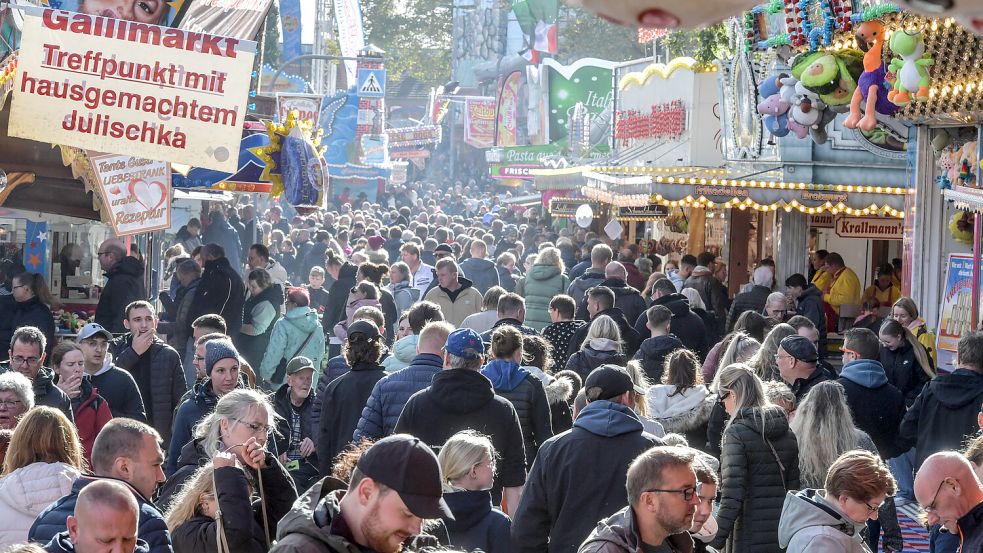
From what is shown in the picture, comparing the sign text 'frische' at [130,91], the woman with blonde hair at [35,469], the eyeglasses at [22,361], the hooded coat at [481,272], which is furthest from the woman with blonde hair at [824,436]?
the hooded coat at [481,272]

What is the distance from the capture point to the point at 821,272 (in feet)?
57.1

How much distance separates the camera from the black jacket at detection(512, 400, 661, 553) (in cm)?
578

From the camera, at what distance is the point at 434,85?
85688 millimetres

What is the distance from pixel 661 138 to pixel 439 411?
2133 centimetres

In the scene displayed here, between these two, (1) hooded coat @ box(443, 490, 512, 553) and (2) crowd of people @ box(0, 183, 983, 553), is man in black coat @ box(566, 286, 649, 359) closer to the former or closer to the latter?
(2) crowd of people @ box(0, 183, 983, 553)

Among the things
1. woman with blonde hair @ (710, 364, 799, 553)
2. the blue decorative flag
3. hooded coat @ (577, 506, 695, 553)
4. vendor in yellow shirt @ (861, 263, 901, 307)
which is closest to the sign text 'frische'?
the blue decorative flag

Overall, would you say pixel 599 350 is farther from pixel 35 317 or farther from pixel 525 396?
pixel 35 317

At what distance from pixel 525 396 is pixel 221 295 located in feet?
21.5

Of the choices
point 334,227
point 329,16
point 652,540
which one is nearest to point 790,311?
point 652,540

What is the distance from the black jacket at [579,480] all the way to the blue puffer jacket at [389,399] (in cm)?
151

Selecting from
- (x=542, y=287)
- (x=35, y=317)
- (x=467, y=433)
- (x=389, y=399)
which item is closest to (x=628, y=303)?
(x=542, y=287)

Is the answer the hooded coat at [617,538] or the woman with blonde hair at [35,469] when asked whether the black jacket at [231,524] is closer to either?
the woman with blonde hair at [35,469]

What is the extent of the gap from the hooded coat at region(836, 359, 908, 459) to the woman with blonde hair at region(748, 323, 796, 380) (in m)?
0.48

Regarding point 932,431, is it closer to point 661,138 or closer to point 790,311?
point 790,311
